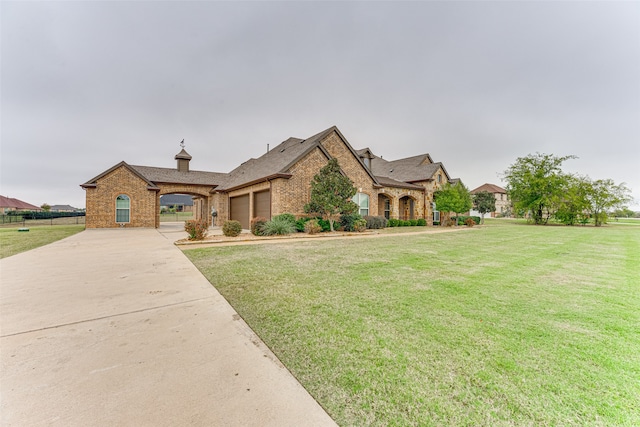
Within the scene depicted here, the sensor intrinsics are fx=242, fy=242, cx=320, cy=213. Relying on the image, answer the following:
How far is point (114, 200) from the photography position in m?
18.3

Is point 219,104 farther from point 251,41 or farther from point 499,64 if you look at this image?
point 499,64

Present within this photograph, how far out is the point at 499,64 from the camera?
1417 centimetres

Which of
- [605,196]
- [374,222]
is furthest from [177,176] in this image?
[605,196]

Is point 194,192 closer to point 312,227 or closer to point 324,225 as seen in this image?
point 324,225

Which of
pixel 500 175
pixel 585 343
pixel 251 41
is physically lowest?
pixel 585 343

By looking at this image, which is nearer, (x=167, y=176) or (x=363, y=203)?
(x=363, y=203)

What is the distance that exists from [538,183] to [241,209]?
3301 cm

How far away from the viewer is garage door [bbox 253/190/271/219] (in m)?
14.8

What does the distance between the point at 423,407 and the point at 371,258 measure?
5.33 m

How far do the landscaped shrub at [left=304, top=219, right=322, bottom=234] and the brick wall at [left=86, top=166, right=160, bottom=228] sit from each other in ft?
46.4

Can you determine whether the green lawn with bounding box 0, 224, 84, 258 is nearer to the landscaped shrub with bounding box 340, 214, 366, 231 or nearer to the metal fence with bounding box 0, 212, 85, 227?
the landscaped shrub with bounding box 340, 214, 366, 231

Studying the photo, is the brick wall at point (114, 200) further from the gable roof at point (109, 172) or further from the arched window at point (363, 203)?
the arched window at point (363, 203)

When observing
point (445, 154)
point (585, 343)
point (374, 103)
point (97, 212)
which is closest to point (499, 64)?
point (374, 103)

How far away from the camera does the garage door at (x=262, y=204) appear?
48.6 ft
